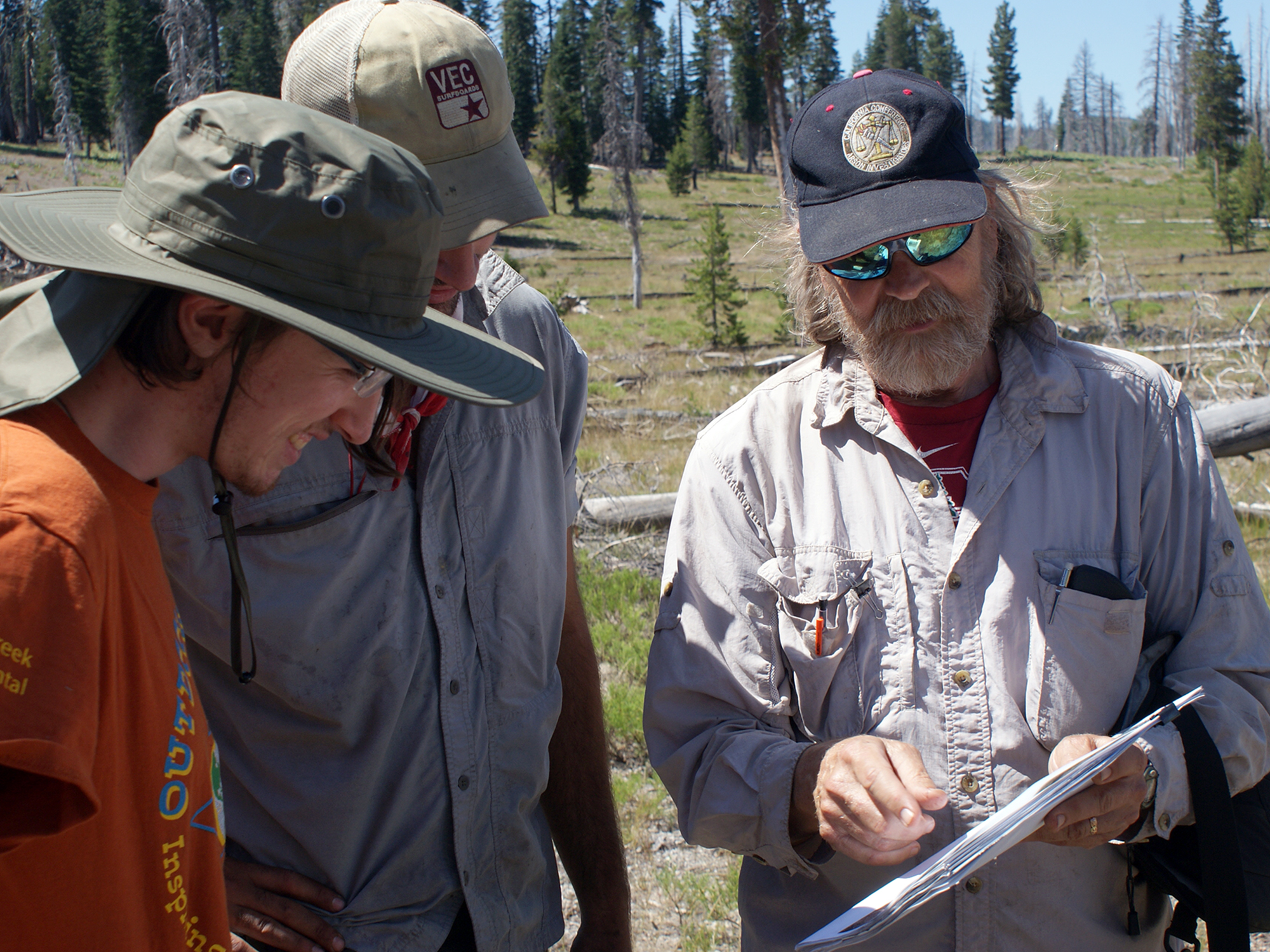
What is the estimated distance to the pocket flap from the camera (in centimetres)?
217

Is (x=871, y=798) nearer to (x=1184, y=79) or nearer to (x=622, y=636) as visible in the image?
(x=622, y=636)

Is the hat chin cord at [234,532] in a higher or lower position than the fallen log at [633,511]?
higher

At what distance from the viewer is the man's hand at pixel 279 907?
192 centimetres

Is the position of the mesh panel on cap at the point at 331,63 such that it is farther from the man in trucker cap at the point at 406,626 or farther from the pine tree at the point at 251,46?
the pine tree at the point at 251,46

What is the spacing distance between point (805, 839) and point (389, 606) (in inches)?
40.4

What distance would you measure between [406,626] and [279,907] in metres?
0.61

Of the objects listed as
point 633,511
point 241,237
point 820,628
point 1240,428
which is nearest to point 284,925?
point 820,628

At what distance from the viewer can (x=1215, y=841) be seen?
193 cm

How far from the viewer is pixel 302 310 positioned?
1327mm

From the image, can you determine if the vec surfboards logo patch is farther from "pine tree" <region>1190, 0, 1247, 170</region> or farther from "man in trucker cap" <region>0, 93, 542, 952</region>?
"pine tree" <region>1190, 0, 1247, 170</region>

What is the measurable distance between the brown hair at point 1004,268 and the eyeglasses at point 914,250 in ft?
0.46

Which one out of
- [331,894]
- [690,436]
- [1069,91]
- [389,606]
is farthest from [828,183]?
[1069,91]

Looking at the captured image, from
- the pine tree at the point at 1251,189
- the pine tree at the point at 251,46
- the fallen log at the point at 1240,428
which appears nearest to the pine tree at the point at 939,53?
the pine tree at the point at 1251,189

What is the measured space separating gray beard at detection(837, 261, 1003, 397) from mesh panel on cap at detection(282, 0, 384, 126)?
132cm
